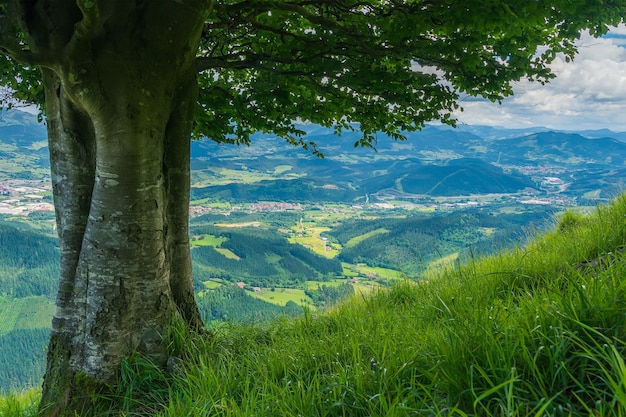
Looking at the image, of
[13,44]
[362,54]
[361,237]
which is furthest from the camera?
[361,237]

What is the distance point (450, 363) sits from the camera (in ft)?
7.39

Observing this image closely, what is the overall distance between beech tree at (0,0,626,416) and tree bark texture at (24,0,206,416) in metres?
0.01

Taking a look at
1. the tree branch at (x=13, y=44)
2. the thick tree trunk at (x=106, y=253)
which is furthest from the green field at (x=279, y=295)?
the tree branch at (x=13, y=44)

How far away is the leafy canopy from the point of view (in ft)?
14.4

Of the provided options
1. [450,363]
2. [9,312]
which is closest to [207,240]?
[9,312]

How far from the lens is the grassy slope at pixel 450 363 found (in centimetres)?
192

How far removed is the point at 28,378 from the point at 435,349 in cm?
620

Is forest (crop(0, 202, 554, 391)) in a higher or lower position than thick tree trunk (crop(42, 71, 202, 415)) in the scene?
lower

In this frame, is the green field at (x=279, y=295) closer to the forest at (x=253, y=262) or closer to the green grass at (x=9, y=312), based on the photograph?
the forest at (x=253, y=262)

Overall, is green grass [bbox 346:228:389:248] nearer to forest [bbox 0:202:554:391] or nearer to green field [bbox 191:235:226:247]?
forest [bbox 0:202:554:391]

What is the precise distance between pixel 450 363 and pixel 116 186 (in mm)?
3485

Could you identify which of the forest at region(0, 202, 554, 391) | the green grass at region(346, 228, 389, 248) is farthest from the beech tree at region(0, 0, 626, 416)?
the green grass at region(346, 228, 389, 248)

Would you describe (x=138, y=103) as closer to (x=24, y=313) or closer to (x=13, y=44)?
(x=13, y=44)

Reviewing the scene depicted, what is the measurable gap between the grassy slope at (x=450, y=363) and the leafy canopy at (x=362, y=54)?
2.80 m
